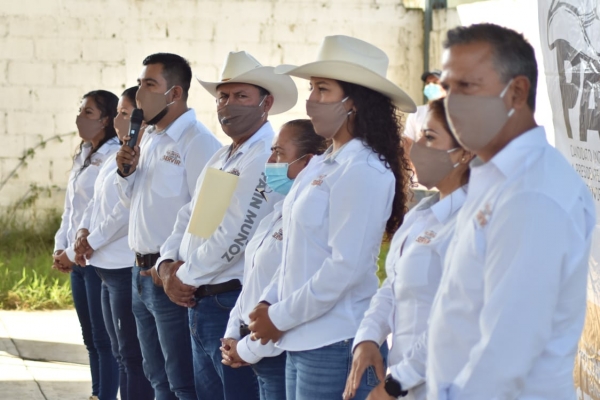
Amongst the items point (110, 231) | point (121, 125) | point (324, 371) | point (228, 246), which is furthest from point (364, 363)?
point (121, 125)

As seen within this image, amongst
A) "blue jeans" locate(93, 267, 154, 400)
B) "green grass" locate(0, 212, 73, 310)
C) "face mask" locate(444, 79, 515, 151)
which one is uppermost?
"face mask" locate(444, 79, 515, 151)

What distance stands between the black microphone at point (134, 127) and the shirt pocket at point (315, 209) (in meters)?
1.71

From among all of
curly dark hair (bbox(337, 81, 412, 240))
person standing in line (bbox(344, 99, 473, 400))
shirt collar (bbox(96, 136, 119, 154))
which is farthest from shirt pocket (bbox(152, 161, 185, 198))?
person standing in line (bbox(344, 99, 473, 400))

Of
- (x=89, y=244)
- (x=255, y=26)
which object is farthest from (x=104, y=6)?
(x=89, y=244)

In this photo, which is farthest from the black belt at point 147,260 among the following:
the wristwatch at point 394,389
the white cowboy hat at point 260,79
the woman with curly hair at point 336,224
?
the wristwatch at point 394,389

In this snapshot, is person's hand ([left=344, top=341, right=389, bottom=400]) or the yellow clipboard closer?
person's hand ([left=344, top=341, right=389, bottom=400])

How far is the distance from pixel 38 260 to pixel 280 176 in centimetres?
574

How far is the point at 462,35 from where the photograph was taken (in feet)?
6.93

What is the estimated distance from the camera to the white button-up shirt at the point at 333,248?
2.96 m

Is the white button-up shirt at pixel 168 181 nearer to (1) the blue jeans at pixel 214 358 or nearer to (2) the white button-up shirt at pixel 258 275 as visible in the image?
(1) the blue jeans at pixel 214 358

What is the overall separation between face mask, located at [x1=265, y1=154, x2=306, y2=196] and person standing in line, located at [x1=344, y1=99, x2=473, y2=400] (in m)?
0.95

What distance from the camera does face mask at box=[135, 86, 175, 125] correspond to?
4.64 m

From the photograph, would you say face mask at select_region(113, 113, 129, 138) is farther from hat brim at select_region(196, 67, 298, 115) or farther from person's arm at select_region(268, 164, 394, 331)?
person's arm at select_region(268, 164, 394, 331)

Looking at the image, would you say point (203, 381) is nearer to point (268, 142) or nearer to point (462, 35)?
point (268, 142)
